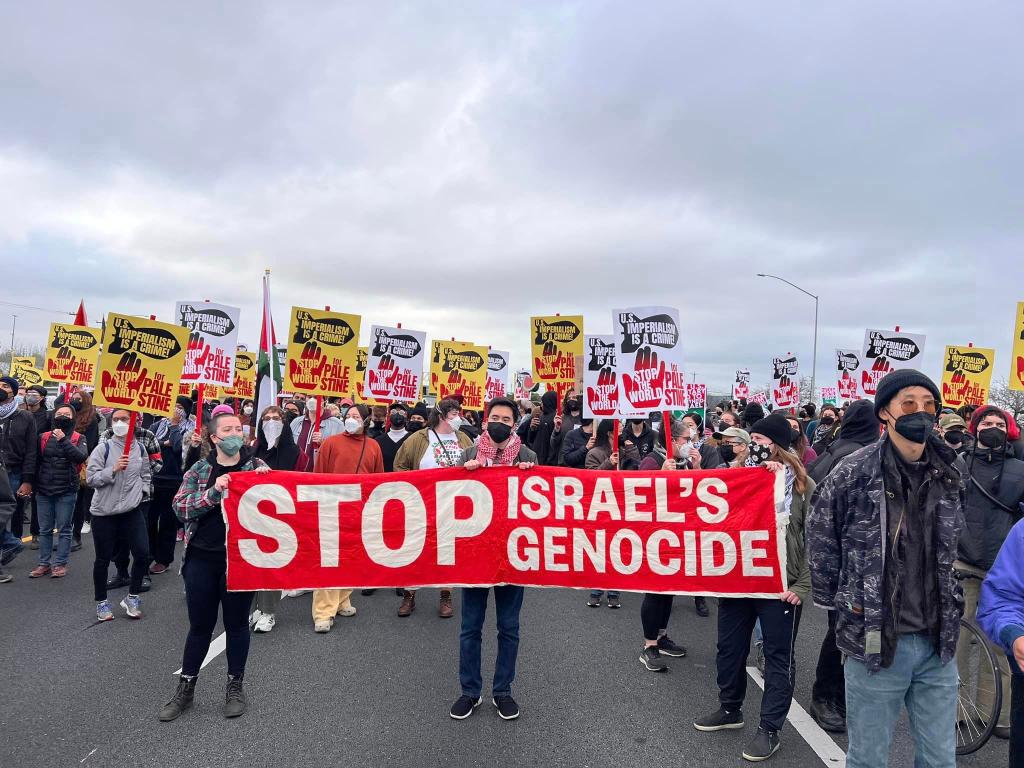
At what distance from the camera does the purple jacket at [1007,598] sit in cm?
235

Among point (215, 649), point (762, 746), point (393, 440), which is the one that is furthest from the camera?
point (393, 440)

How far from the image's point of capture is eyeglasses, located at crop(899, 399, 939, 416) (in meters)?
2.66

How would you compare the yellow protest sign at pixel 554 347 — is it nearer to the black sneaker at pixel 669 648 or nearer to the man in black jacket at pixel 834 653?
the black sneaker at pixel 669 648

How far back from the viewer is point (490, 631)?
6020 millimetres

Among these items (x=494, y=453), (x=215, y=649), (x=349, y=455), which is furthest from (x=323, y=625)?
(x=494, y=453)

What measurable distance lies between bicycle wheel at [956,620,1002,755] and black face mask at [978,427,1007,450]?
1246 mm

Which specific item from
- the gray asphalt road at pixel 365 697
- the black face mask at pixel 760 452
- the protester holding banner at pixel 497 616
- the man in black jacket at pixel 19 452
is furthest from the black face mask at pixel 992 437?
the man in black jacket at pixel 19 452

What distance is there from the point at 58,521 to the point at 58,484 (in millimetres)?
470

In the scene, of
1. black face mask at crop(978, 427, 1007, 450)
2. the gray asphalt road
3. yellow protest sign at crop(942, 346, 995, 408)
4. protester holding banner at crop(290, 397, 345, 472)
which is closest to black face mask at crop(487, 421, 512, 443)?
the gray asphalt road

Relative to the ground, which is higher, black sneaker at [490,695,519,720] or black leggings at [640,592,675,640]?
black leggings at [640,592,675,640]

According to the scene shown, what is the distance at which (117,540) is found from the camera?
254 inches

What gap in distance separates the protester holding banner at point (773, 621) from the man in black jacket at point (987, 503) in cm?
131

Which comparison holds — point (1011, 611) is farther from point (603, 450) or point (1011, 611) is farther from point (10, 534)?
point (10, 534)

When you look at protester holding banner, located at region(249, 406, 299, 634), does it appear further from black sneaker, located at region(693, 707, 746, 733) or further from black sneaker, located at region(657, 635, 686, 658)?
black sneaker, located at region(693, 707, 746, 733)
